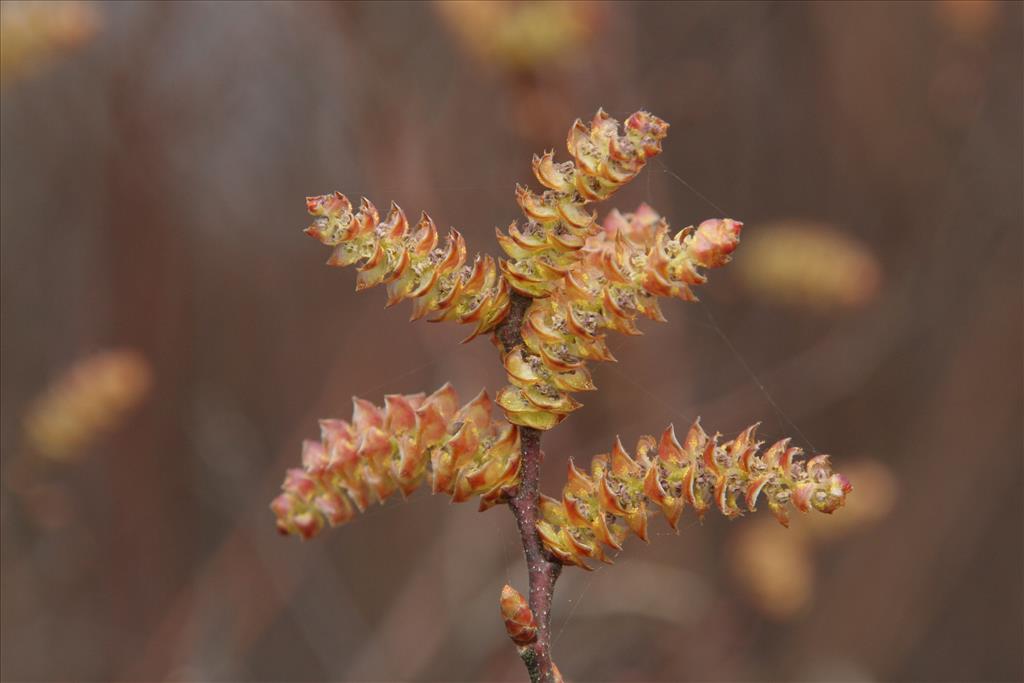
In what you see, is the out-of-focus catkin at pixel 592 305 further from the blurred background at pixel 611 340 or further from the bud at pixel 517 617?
the blurred background at pixel 611 340

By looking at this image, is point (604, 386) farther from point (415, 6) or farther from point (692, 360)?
point (415, 6)

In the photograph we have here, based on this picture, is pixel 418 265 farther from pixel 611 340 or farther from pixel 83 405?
pixel 611 340

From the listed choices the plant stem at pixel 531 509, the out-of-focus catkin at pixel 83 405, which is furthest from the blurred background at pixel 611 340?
the plant stem at pixel 531 509

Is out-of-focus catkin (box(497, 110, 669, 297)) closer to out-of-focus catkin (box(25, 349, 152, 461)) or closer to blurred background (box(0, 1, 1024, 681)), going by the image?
out-of-focus catkin (box(25, 349, 152, 461))

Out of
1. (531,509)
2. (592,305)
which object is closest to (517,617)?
(531,509)

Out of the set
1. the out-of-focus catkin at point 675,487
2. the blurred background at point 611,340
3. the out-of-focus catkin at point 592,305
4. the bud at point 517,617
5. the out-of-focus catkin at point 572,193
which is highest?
the out-of-focus catkin at point 572,193

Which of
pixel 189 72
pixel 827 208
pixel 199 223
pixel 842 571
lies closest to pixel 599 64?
pixel 827 208
